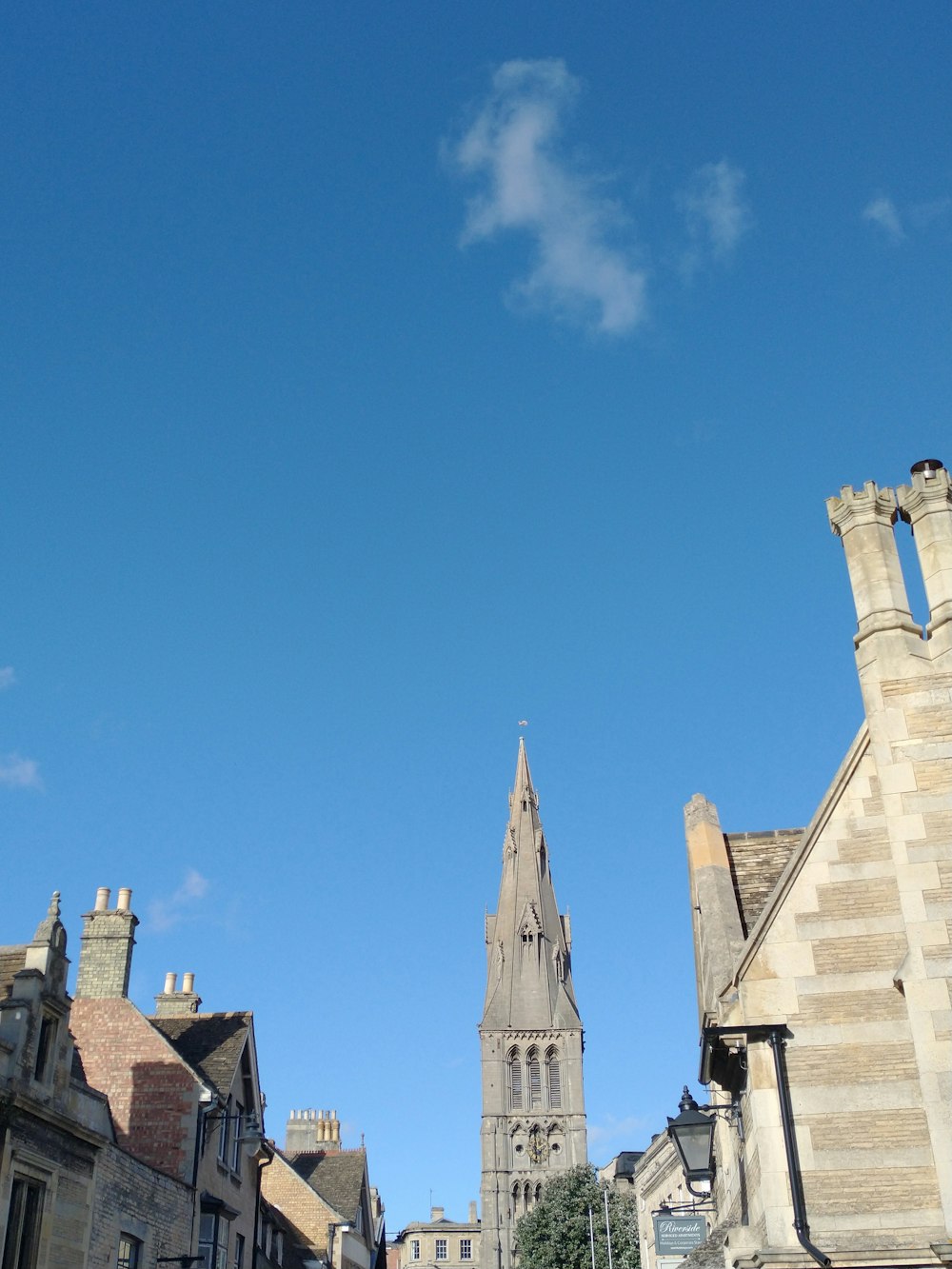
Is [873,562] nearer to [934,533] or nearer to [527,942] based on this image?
[934,533]

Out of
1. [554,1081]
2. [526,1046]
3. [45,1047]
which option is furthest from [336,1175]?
[526,1046]

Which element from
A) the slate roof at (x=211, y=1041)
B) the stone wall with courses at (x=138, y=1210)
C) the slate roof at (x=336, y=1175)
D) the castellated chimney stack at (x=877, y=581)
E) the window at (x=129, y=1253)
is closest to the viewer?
the castellated chimney stack at (x=877, y=581)

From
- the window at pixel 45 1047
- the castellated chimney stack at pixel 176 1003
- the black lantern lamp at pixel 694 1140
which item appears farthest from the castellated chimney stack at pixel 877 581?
the castellated chimney stack at pixel 176 1003

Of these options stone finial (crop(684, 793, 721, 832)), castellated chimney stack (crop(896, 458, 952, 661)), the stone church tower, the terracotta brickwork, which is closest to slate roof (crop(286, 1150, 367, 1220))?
the terracotta brickwork

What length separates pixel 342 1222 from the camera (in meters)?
38.3

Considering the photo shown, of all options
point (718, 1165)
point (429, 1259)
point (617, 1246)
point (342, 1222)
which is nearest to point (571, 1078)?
point (429, 1259)

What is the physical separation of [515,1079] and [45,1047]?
4370 inches

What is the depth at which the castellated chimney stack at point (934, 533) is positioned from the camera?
46.5 feet

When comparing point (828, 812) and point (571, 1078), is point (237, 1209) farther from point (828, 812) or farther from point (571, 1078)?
point (571, 1078)

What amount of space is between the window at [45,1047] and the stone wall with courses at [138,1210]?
2.36m

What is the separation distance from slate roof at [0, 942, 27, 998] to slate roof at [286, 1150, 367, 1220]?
22573 mm

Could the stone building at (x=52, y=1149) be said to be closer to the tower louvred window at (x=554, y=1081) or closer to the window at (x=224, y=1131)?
the window at (x=224, y=1131)

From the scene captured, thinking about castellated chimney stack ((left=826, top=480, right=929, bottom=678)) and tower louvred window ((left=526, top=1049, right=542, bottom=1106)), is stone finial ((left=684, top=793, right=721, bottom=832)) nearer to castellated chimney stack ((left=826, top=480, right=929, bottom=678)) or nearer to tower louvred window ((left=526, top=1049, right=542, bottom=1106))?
castellated chimney stack ((left=826, top=480, right=929, bottom=678))

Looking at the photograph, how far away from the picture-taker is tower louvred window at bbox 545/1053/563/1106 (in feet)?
395
